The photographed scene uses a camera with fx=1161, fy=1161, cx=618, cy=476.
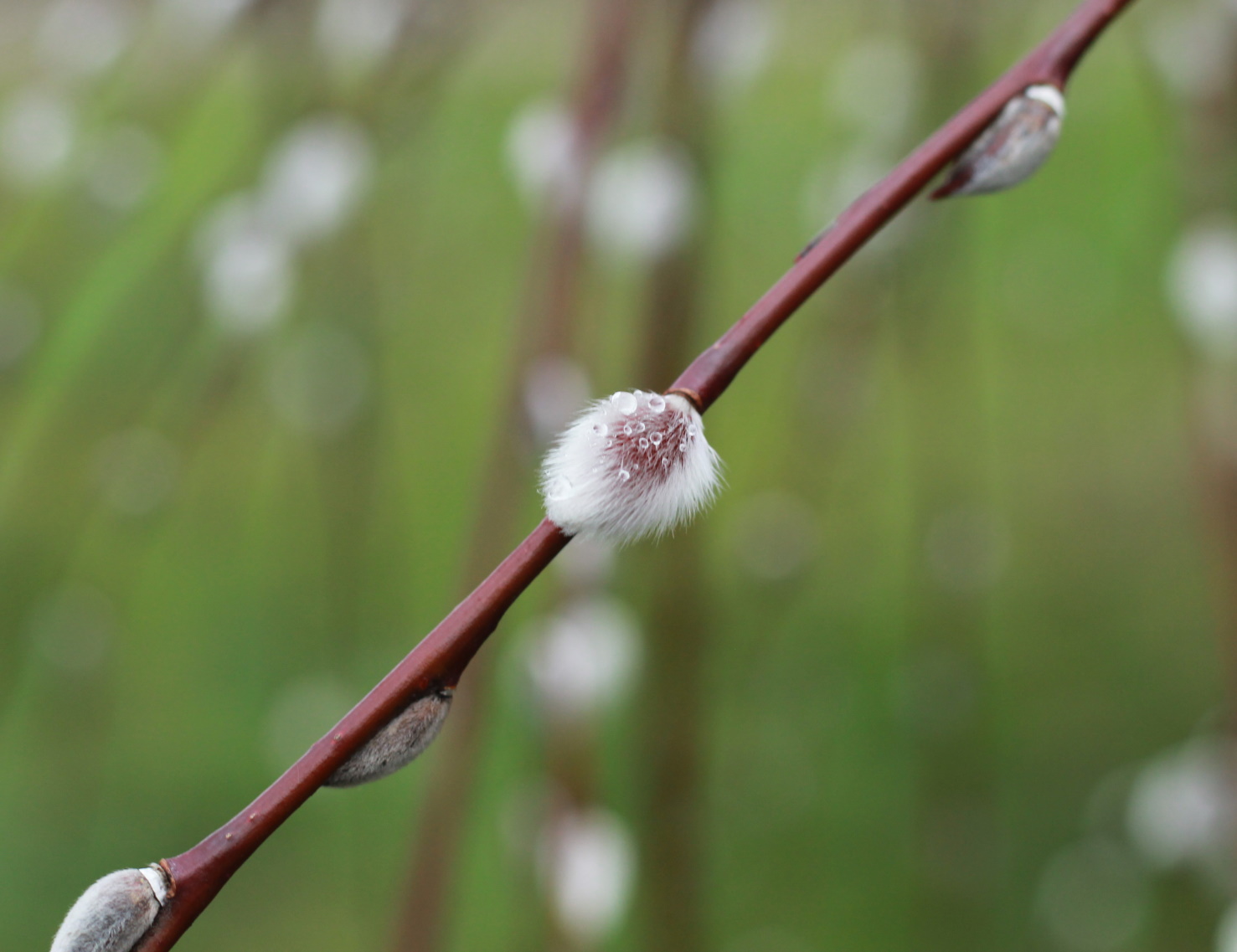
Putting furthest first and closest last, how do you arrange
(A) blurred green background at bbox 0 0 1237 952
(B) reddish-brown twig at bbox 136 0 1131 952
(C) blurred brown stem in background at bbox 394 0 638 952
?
(A) blurred green background at bbox 0 0 1237 952
(C) blurred brown stem in background at bbox 394 0 638 952
(B) reddish-brown twig at bbox 136 0 1131 952

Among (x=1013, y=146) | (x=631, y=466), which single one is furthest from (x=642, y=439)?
(x=1013, y=146)

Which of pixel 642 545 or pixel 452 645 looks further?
pixel 642 545

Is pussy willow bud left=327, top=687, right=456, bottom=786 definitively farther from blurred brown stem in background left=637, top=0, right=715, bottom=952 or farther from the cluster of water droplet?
blurred brown stem in background left=637, top=0, right=715, bottom=952

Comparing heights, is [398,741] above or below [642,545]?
above

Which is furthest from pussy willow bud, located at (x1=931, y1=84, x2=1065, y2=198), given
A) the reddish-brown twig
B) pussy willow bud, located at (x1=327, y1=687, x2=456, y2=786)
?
pussy willow bud, located at (x1=327, y1=687, x2=456, y2=786)

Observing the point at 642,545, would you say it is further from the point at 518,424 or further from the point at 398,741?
the point at 398,741

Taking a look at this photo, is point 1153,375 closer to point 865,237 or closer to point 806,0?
point 806,0

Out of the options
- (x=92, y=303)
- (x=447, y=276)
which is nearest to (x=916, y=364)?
(x=447, y=276)
